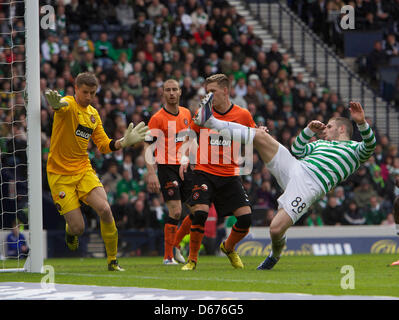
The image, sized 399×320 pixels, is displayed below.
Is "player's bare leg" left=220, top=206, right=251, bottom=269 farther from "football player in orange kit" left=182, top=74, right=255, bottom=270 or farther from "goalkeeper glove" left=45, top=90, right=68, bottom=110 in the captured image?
"goalkeeper glove" left=45, top=90, right=68, bottom=110

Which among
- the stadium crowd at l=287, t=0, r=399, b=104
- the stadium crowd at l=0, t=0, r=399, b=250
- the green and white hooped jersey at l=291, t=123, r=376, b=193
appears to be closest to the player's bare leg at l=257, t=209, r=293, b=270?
the green and white hooped jersey at l=291, t=123, r=376, b=193

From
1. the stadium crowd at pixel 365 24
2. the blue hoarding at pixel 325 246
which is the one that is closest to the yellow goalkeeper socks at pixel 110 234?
the blue hoarding at pixel 325 246

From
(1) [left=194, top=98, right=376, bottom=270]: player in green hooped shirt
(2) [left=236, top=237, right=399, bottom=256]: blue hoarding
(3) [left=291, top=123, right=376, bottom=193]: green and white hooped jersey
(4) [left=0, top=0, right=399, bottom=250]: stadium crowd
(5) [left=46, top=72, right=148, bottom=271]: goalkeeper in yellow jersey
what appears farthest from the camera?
(4) [left=0, top=0, right=399, bottom=250]: stadium crowd

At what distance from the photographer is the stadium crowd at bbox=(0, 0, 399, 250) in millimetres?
17750

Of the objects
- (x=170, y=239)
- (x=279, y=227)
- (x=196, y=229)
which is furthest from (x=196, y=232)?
(x=170, y=239)

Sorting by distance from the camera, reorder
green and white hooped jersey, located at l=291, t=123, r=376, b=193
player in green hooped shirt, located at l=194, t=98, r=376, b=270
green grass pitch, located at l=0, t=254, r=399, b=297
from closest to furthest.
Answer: green grass pitch, located at l=0, t=254, r=399, b=297 → player in green hooped shirt, located at l=194, t=98, r=376, b=270 → green and white hooped jersey, located at l=291, t=123, r=376, b=193

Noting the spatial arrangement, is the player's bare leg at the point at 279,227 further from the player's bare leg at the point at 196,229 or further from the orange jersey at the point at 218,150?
the orange jersey at the point at 218,150

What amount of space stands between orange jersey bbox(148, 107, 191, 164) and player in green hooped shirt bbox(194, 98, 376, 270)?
2.67 meters

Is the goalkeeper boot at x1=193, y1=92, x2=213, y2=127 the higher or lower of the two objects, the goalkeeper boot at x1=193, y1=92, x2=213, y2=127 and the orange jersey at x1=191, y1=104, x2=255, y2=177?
the higher

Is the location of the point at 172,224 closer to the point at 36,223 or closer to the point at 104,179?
the point at 36,223

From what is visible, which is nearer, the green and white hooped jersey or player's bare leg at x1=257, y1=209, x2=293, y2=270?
player's bare leg at x1=257, y1=209, x2=293, y2=270

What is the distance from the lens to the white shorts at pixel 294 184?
371 inches

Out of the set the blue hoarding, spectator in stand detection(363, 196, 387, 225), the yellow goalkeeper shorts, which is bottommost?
the blue hoarding
